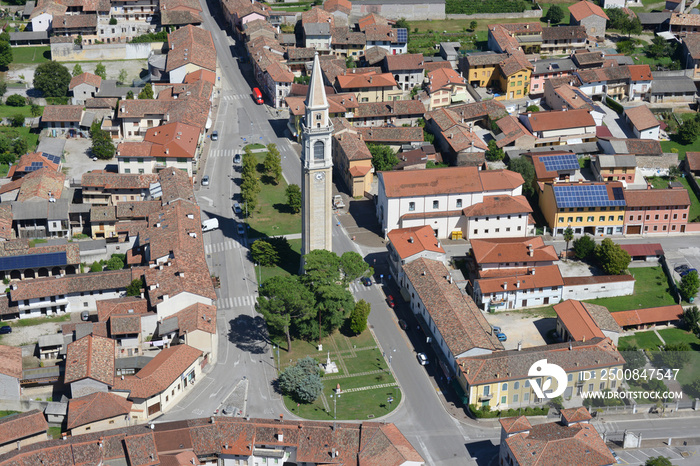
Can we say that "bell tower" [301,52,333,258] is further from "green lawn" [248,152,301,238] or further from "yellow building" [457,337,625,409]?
"yellow building" [457,337,625,409]

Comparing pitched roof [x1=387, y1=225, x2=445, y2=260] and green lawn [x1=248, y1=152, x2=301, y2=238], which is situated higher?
pitched roof [x1=387, y1=225, x2=445, y2=260]

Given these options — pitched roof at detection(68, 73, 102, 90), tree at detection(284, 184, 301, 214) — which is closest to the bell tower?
tree at detection(284, 184, 301, 214)

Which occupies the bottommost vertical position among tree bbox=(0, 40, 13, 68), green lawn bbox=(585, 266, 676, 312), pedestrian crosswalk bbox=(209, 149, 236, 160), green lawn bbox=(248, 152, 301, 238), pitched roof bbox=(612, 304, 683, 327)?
green lawn bbox=(585, 266, 676, 312)

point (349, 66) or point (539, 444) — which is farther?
point (349, 66)

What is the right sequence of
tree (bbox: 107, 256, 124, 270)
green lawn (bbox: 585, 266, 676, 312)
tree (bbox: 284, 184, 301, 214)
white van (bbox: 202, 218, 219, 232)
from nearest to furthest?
green lawn (bbox: 585, 266, 676, 312)
tree (bbox: 107, 256, 124, 270)
white van (bbox: 202, 218, 219, 232)
tree (bbox: 284, 184, 301, 214)

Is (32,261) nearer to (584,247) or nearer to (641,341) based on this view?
(584,247)

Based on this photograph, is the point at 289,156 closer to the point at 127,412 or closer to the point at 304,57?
the point at 304,57

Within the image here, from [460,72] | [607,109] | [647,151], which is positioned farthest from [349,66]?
[647,151]
